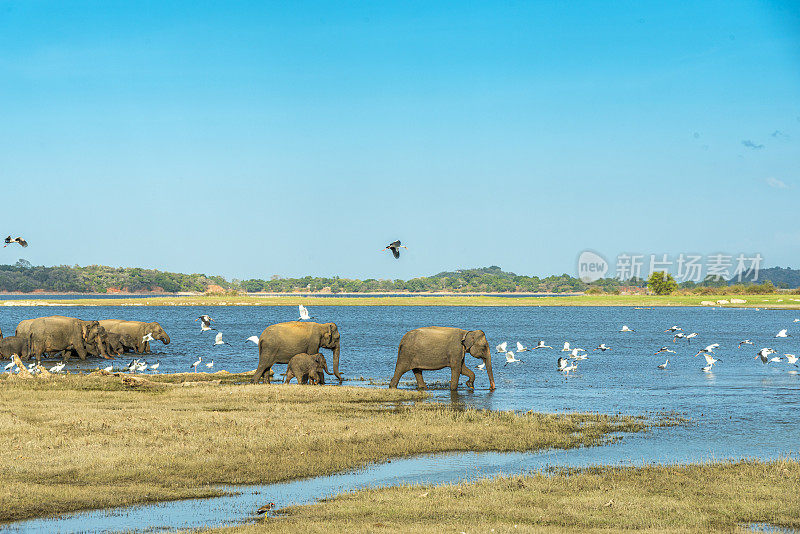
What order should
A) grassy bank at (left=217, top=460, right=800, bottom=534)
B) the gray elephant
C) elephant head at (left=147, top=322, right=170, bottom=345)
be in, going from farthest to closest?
elephant head at (left=147, top=322, right=170, bottom=345), the gray elephant, grassy bank at (left=217, top=460, right=800, bottom=534)

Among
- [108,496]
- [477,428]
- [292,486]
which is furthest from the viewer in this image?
[477,428]

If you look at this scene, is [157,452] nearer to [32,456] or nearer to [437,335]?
[32,456]

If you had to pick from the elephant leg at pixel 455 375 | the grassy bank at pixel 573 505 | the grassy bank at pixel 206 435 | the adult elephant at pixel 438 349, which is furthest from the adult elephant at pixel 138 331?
the grassy bank at pixel 573 505

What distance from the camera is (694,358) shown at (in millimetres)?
53812

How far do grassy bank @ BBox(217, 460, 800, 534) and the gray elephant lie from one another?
127 ft

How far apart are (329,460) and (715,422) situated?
13.2 m

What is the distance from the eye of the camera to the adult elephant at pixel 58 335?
47.8m

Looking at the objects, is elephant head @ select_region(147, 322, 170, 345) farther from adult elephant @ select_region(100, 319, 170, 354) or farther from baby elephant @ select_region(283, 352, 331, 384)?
baby elephant @ select_region(283, 352, 331, 384)

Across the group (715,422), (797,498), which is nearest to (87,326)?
(715,422)

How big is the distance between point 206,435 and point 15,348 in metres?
33.0

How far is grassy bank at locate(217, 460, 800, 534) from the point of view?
42.8 ft

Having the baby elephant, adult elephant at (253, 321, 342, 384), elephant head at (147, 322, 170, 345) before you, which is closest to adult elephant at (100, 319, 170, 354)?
elephant head at (147, 322, 170, 345)

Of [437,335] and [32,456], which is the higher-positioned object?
[437,335]

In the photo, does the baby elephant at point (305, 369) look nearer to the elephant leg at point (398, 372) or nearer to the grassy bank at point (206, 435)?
the grassy bank at point (206, 435)
